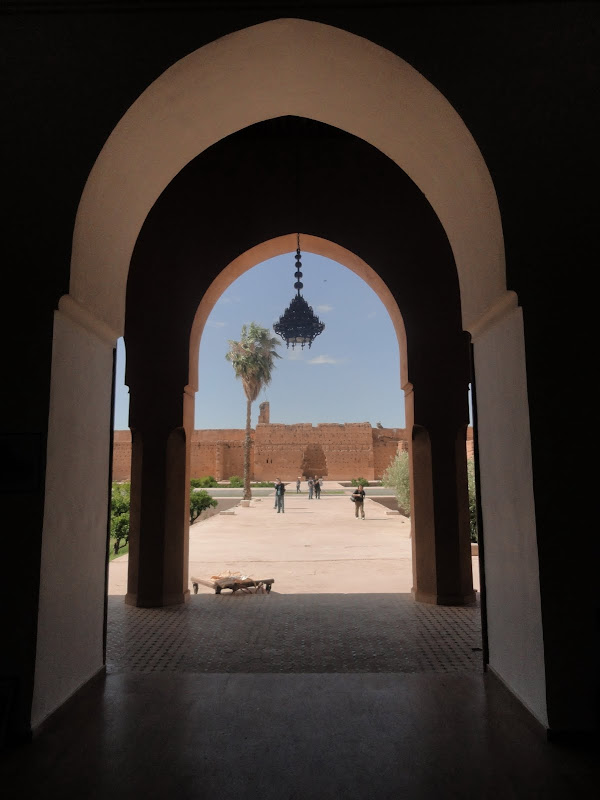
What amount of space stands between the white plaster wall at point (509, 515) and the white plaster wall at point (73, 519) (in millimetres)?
2455

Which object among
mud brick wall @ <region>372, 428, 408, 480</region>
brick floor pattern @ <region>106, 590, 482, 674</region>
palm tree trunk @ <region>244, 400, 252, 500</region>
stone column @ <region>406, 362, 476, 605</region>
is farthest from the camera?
mud brick wall @ <region>372, 428, 408, 480</region>

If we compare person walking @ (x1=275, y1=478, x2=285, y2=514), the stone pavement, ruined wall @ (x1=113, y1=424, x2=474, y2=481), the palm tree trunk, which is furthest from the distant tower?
the stone pavement

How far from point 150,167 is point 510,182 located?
2294mm

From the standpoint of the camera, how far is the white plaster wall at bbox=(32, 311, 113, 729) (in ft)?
8.90

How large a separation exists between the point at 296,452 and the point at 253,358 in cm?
1418

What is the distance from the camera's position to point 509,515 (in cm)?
297

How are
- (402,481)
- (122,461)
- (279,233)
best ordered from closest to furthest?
(279,233) → (402,481) → (122,461)

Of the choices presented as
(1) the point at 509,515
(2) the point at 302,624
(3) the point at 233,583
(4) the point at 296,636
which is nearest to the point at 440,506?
(2) the point at 302,624

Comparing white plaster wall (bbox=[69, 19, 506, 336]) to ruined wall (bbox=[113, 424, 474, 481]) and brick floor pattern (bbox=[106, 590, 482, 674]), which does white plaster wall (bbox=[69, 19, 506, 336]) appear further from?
ruined wall (bbox=[113, 424, 474, 481])

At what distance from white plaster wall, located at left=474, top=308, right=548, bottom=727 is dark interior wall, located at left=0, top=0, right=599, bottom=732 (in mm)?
116

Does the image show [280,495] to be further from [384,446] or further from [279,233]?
[384,446]

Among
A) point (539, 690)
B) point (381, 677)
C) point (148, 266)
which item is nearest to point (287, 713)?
point (381, 677)

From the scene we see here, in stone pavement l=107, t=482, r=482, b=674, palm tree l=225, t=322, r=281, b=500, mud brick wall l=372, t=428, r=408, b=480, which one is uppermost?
palm tree l=225, t=322, r=281, b=500

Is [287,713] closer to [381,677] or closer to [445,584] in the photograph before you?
[381,677]
